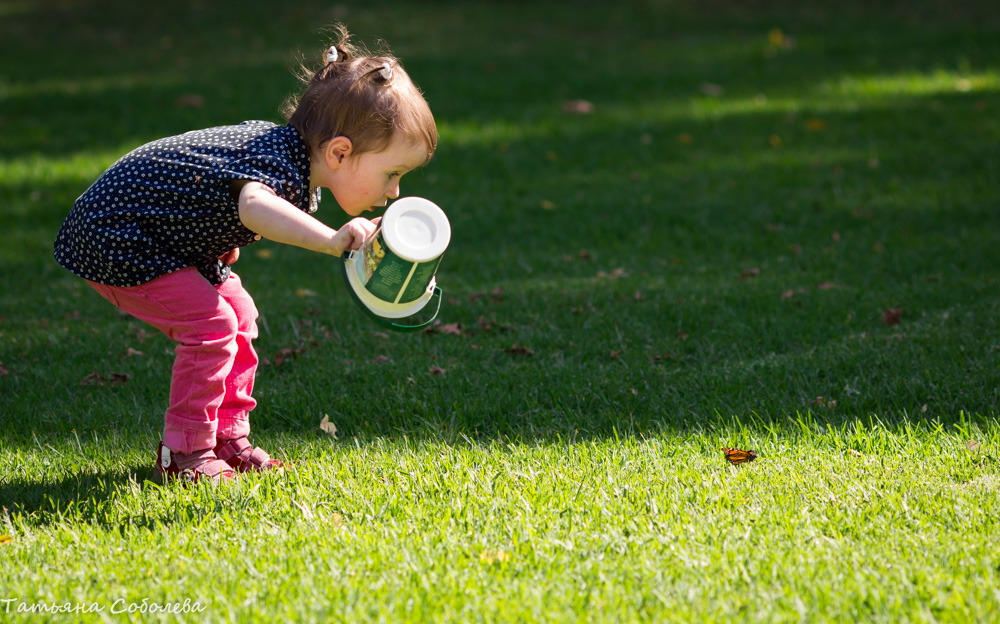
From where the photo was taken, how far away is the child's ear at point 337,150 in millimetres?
3062

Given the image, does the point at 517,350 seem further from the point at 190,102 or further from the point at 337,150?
the point at 190,102

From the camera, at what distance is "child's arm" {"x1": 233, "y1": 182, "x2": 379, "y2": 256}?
277cm

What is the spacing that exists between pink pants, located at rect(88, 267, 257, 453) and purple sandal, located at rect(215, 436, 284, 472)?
17 centimetres

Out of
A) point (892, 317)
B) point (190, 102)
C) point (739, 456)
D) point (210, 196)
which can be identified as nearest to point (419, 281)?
point (210, 196)

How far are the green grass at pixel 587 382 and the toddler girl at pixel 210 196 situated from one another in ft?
1.35

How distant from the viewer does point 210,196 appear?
2.99m

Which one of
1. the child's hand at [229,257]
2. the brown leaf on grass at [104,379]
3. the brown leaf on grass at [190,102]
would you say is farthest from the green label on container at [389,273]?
the brown leaf on grass at [190,102]

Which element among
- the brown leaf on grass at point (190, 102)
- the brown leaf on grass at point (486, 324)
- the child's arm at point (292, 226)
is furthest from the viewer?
the brown leaf on grass at point (190, 102)

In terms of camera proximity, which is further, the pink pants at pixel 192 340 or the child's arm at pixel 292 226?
the pink pants at pixel 192 340

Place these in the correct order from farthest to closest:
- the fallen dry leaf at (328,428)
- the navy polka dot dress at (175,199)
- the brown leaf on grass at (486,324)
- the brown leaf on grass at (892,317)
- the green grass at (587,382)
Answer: the brown leaf on grass at (486,324)
the brown leaf on grass at (892,317)
the fallen dry leaf at (328,428)
the navy polka dot dress at (175,199)
the green grass at (587,382)

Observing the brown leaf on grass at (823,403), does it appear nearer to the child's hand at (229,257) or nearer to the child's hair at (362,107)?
the child's hair at (362,107)

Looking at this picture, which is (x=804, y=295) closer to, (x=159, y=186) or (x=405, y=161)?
(x=405, y=161)

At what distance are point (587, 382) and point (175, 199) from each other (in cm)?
198

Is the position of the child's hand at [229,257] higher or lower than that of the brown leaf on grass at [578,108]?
higher
